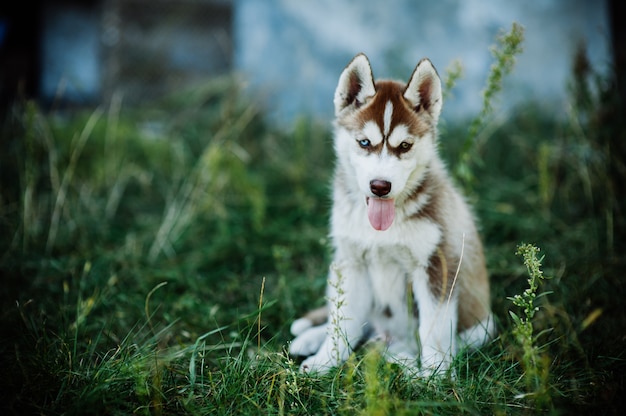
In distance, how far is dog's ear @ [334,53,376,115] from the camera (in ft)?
7.86

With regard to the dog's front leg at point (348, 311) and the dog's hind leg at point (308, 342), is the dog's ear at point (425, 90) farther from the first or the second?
the dog's hind leg at point (308, 342)

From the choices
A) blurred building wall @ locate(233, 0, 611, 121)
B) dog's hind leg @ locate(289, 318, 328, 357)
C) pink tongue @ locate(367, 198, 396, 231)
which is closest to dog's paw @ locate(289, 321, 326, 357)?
dog's hind leg @ locate(289, 318, 328, 357)

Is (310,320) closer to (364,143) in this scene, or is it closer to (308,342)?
(308,342)

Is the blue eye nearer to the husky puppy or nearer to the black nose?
the husky puppy

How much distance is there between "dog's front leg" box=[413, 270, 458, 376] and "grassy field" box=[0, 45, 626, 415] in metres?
0.13

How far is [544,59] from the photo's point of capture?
6355 mm

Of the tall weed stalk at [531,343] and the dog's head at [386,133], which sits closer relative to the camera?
the tall weed stalk at [531,343]

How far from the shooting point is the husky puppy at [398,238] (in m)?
2.34

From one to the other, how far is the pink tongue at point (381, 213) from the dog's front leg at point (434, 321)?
0.33 meters

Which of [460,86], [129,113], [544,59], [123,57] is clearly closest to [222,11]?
[123,57]

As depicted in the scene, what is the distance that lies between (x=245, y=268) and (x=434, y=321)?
6.12 feet

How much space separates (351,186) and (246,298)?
1242mm

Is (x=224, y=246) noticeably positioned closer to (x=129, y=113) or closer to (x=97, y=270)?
(x=97, y=270)

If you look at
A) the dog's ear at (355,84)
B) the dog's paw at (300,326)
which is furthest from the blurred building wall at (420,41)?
the dog's paw at (300,326)
